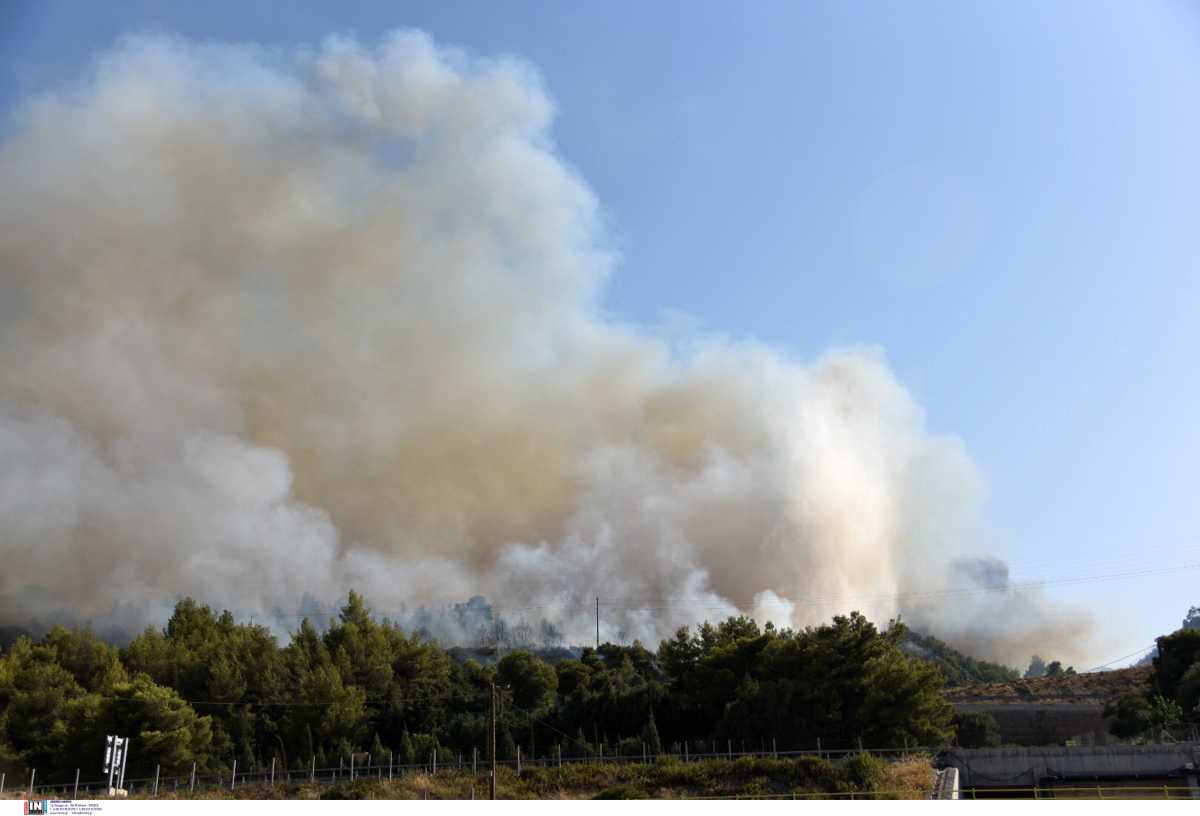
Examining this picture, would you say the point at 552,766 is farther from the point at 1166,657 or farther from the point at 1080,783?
the point at 1166,657

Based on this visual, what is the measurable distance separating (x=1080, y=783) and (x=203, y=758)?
1839 inches

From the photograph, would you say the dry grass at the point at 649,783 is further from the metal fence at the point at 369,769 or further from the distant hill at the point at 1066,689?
the distant hill at the point at 1066,689

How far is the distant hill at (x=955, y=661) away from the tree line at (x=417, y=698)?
9839cm

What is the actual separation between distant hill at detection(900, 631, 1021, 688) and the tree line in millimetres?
98388

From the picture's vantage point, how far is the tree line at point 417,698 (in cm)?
5744

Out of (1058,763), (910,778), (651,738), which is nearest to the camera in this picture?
(910,778)

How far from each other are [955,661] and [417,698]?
129m

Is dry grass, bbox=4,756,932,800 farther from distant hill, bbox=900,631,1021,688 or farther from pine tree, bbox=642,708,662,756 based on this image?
distant hill, bbox=900,631,1021,688

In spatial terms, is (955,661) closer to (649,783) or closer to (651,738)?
(651,738)

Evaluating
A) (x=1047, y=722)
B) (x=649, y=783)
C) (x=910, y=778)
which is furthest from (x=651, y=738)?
(x=1047, y=722)

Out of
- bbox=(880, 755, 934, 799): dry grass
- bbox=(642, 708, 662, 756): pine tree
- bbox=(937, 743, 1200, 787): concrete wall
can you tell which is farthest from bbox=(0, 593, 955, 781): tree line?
bbox=(880, 755, 934, 799): dry grass

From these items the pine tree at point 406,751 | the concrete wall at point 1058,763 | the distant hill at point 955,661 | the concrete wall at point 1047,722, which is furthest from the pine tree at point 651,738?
the distant hill at point 955,661

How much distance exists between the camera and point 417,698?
7156 centimetres
